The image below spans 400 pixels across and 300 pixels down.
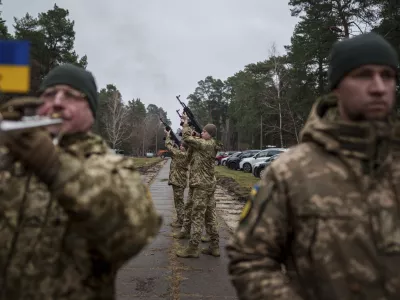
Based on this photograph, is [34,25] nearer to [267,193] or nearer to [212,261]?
[212,261]

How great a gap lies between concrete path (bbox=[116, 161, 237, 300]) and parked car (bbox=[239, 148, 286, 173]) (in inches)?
752

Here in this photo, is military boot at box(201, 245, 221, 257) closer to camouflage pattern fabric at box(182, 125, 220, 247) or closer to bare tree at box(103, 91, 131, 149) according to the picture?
camouflage pattern fabric at box(182, 125, 220, 247)

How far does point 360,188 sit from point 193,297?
3.37 metres

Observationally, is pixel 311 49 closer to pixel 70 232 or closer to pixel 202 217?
pixel 202 217

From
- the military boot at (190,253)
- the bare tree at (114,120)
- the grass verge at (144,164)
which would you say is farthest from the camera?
the bare tree at (114,120)

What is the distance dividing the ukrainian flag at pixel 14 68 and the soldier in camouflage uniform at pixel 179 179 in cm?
683

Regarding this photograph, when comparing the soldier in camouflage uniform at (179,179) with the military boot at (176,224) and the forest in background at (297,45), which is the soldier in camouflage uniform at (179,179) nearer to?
the military boot at (176,224)

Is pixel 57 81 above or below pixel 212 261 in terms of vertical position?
above

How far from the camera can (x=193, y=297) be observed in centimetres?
441

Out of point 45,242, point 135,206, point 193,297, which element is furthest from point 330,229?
point 193,297

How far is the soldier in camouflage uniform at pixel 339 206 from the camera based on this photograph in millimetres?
1388

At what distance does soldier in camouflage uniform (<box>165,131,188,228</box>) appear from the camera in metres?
8.16

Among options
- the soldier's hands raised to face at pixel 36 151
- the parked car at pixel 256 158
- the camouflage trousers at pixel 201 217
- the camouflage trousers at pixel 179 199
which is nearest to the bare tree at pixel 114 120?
the parked car at pixel 256 158

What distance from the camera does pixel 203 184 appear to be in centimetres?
635
